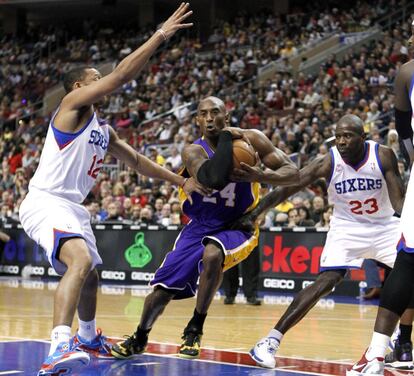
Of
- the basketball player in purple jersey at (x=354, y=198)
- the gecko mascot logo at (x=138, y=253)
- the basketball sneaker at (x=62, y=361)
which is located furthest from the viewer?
the gecko mascot logo at (x=138, y=253)

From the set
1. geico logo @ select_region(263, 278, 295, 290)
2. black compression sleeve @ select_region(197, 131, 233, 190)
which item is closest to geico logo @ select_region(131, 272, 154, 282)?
geico logo @ select_region(263, 278, 295, 290)

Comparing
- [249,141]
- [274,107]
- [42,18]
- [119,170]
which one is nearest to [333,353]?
[249,141]

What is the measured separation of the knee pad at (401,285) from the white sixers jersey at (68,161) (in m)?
2.21

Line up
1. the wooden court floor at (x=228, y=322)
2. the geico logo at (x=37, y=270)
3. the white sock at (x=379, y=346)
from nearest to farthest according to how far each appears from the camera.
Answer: the white sock at (x=379, y=346)
the wooden court floor at (x=228, y=322)
the geico logo at (x=37, y=270)

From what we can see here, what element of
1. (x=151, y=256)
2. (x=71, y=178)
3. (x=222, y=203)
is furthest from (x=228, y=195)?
(x=151, y=256)

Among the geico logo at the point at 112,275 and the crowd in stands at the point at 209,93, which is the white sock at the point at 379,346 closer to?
the crowd in stands at the point at 209,93

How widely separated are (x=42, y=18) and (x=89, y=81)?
1101 inches

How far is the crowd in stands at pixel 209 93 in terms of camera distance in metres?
15.9

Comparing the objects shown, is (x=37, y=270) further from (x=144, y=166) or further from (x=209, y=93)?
(x=144, y=166)

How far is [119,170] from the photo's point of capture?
61.0ft

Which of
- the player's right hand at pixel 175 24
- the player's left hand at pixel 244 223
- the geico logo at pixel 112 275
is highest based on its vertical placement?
the player's right hand at pixel 175 24

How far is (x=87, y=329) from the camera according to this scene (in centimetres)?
630

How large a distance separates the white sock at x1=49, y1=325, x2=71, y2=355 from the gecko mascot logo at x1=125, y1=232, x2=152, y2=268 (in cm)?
936

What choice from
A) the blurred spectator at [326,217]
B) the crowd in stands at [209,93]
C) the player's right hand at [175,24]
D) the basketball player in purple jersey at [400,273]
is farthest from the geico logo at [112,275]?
the basketball player in purple jersey at [400,273]
